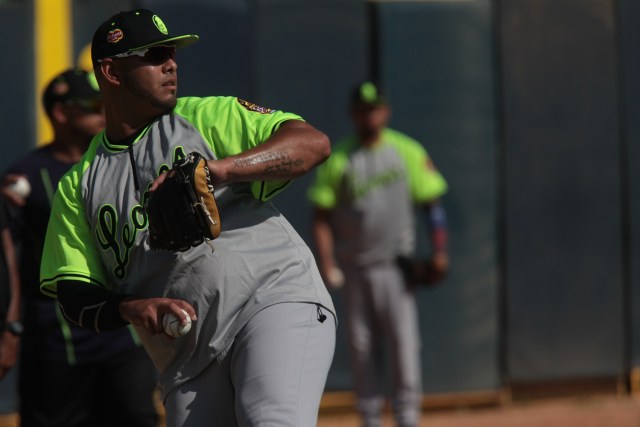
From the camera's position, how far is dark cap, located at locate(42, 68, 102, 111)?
5.88 metres

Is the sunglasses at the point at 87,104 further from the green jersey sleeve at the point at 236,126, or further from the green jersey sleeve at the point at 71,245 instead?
the green jersey sleeve at the point at 236,126

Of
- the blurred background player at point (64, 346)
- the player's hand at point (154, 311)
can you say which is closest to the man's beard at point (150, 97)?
the player's hand at point (154, 311)

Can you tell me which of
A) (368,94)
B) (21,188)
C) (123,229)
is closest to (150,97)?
(123,229)

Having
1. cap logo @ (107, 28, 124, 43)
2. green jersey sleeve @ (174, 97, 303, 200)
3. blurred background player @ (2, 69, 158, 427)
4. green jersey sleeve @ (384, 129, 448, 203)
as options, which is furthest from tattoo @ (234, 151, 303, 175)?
green jersey sleeve @ (384, 129, 448, 203)

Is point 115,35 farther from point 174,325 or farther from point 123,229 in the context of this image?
point 174,325

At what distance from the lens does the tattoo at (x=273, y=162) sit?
152 inches

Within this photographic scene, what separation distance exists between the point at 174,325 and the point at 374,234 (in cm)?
449

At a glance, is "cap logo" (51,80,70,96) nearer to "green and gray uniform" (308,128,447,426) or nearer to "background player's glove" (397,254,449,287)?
"green and gray uniform" (308,128,447,426)

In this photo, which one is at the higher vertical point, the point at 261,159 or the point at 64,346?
the point at 261,159

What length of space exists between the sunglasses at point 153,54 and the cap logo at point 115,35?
1.9 inches

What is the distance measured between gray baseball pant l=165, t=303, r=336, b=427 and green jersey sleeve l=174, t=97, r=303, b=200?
415 mm

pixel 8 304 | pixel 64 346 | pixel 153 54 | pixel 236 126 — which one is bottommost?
pixel 64 346

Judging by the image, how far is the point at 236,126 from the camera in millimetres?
4043

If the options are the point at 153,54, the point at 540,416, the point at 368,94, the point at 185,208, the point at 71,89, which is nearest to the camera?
the point at 185,208
